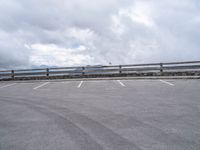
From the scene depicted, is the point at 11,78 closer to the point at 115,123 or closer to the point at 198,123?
the point at 115,123

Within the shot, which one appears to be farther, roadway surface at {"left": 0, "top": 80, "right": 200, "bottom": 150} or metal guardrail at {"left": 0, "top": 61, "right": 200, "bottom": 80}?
metal guardrail at {"left": 0, "top": 61, "right": 200, "bottom": 80}

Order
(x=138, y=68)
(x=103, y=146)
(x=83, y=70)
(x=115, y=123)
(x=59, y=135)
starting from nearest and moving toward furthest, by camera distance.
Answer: (x=103, y=146) < (x=59, y=135) < (x=115, y=123) < (x=138, y=68) < (x=83, y=70)

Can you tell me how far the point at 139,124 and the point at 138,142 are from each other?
76 centimetres

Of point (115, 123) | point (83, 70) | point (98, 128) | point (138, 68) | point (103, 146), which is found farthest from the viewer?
point (83, 70)

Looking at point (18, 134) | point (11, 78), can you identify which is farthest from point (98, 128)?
point (11, 78)

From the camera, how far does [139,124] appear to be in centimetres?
312

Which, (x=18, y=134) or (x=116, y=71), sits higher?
(x=116, y=71)

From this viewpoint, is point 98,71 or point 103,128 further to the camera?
point 98,71

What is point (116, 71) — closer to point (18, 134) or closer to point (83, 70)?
point (83, 70)

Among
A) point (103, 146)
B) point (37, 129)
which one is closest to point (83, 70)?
point (37, 129)

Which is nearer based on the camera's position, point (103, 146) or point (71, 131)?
point (103, 146)

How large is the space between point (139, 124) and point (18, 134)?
276 centimetres

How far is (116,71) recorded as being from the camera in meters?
13.9

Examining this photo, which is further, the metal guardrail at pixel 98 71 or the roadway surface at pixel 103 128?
the metal guardrail at pixel 98 71
